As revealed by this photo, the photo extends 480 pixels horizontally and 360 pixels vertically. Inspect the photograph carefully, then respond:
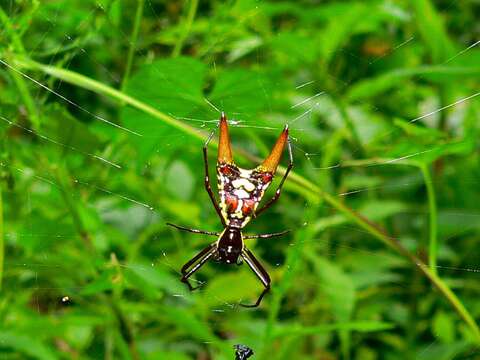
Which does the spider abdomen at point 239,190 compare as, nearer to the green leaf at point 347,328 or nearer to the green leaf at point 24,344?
the green leaf at point 347,328

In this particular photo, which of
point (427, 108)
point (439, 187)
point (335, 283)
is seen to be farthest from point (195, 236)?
point (427, 108)

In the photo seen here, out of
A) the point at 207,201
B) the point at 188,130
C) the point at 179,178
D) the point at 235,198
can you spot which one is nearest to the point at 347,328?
the point at 235,198

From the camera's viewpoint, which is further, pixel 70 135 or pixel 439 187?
pixel 439 187

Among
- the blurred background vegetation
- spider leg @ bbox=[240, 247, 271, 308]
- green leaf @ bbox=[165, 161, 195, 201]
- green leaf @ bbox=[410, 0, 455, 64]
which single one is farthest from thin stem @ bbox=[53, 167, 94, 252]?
green leaf @ bbox=[410, 0, 455, 64]

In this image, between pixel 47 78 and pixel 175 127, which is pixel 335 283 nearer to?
pixel 175 127

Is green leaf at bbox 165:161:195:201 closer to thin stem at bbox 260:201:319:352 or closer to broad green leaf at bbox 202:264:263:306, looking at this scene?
broad green leaf at bbox 202:264:263:306

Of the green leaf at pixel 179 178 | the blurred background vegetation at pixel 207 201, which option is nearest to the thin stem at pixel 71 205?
the blurred background vegetation at pixel 207 201

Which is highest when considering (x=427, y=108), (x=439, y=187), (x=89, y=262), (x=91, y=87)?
(x=427, y=108)

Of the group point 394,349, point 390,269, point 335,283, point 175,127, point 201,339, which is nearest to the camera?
point 175,127
